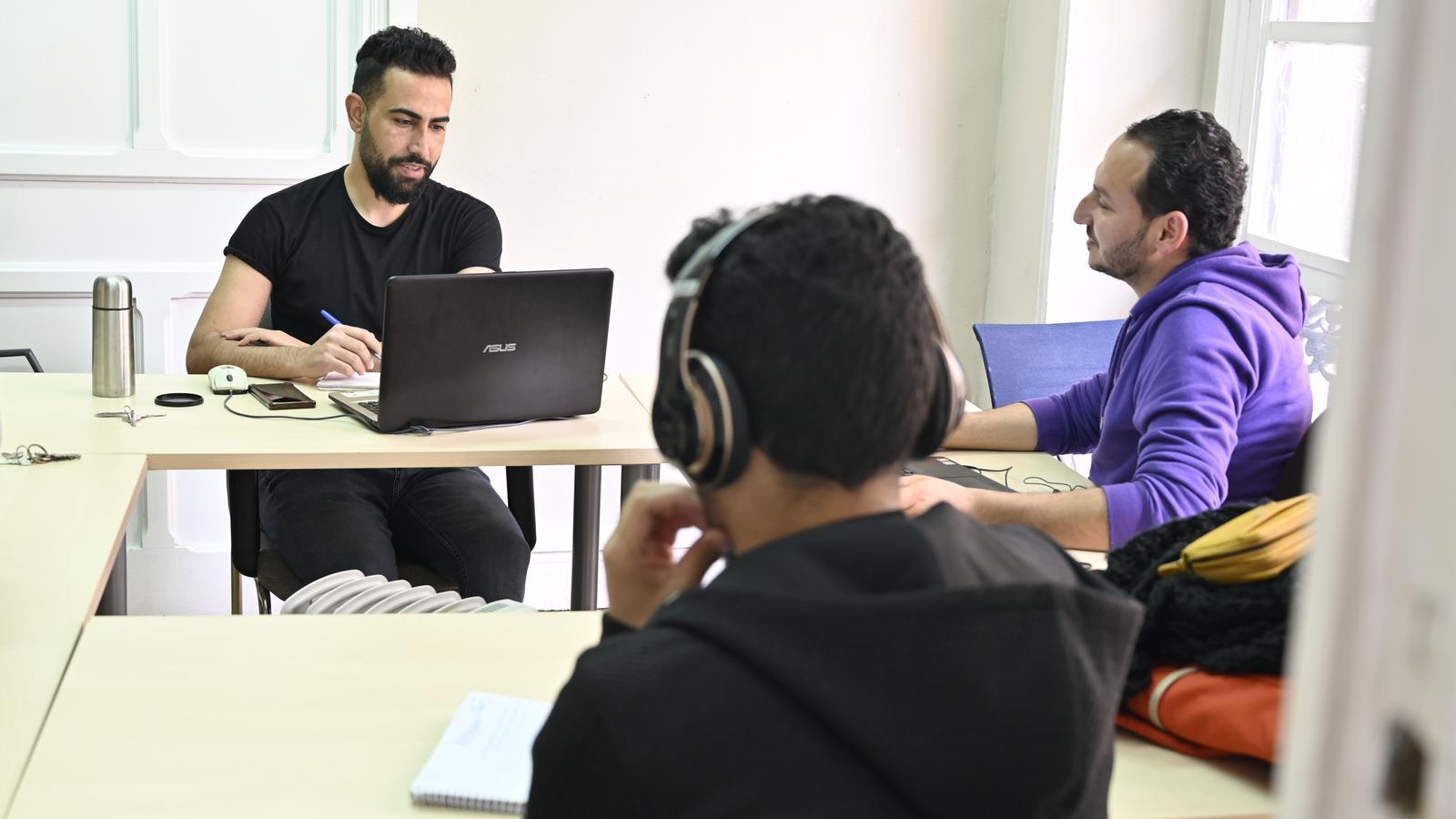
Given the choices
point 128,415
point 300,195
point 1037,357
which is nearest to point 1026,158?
point 1037,357

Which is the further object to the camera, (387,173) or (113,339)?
(387,173)

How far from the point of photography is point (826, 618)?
29.3 inches

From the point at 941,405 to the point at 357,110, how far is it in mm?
2375

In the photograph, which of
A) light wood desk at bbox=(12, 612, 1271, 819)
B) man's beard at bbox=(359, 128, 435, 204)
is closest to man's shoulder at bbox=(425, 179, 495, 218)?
man's beard at bbox=(359, 128, 435, 204)

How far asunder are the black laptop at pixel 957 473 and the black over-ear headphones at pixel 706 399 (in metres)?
1.27

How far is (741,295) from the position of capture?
0.83 m

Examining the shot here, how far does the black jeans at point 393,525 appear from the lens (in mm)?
2340

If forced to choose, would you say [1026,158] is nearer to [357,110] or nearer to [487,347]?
[357,110]

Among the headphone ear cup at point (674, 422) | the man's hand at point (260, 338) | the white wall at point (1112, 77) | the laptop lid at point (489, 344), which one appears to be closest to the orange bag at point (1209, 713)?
the headphone ear cup at point (674, 422)

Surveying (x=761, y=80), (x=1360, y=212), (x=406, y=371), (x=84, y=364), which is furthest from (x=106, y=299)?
(x=1360, y=212)

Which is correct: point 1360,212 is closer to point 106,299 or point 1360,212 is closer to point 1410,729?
point 1410,729

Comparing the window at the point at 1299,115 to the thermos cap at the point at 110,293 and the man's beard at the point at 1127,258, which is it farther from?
the thermos cap at the point at 110,293

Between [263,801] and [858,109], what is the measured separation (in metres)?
3.05

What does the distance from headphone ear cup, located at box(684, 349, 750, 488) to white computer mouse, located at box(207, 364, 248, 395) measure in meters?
1.91
